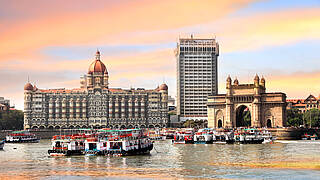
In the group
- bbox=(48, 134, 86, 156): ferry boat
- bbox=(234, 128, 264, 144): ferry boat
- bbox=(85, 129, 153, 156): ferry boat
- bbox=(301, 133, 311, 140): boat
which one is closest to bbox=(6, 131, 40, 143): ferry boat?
bbox=(234, 128, 264, 144): ferry boat

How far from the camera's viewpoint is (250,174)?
67438 mm

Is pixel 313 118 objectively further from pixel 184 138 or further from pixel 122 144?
pixel 122 144

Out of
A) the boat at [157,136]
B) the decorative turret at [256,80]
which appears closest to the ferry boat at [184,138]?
the boat at [157,136]

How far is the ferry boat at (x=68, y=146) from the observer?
9650 cm

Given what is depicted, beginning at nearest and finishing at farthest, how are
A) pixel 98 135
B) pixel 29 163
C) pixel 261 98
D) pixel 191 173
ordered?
pixel 191 173 → pixel 29 163 → pixel 98 135 → pixel 261 98

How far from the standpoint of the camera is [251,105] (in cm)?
17750

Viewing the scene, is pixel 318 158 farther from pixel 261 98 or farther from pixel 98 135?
pixel 261 98

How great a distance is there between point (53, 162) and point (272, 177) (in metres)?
36.4

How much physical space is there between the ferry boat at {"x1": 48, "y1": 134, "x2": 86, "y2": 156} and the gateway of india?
88.5 m

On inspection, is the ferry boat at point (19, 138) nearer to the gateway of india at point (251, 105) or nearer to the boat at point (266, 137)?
the gateway of india at point (251, 105)

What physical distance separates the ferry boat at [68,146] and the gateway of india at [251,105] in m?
88.5

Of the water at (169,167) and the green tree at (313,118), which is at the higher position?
the green tree at (313,118)

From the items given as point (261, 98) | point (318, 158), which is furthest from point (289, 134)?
point (318, 158)

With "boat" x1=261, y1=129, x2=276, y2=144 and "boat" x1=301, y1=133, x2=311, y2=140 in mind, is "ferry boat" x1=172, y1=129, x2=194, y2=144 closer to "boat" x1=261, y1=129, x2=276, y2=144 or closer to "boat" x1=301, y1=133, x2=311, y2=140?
"boat" x1=261, y1=129, x2=276, y2=144
